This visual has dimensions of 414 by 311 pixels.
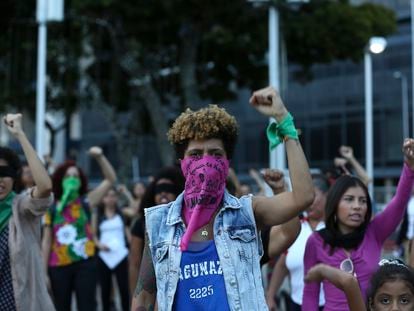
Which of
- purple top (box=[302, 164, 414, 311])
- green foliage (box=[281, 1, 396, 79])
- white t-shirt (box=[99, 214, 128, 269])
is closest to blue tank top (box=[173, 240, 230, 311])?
purple top (box=[302, 164, 414, 311])

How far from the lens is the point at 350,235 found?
5.45m

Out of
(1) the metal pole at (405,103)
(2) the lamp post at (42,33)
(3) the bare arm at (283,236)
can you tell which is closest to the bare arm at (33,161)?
(3) the bare arm at (283,236)

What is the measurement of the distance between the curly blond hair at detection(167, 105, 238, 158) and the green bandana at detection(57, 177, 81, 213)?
180 inches

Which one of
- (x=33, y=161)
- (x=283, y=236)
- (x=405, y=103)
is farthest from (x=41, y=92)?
(x=405, y=103)

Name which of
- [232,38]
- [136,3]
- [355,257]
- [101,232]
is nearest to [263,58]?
[232,38]

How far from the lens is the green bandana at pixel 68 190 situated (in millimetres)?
8383

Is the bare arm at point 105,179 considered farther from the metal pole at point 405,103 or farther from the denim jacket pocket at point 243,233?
the metal pole at point 405,103

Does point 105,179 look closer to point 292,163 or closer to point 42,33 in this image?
point 292,163

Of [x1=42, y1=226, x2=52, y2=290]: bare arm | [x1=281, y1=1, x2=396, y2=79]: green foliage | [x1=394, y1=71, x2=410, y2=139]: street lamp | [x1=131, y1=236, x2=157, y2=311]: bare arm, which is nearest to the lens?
[x1=131, y1=236, x2=157, y2=311]: bare arm

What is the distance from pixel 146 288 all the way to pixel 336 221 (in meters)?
1.98

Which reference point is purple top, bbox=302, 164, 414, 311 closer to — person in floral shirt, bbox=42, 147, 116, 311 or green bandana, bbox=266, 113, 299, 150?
green bandana, bbox=266, 113, 299, 150

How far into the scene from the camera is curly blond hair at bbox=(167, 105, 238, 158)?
382cm

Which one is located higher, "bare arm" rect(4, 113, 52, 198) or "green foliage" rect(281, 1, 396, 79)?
"green foliage" rect(281, 1, 396, 79)

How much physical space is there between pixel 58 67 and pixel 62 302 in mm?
16930
